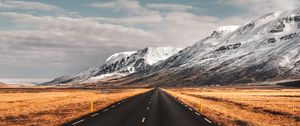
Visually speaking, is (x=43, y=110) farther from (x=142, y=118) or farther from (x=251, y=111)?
(x=251, y=111)

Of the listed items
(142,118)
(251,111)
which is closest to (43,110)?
(142,118)

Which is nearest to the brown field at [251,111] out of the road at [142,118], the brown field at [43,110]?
the road at [142,118]

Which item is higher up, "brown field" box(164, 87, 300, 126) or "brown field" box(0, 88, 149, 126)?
"brown field" box(0, 88, 149, 126)

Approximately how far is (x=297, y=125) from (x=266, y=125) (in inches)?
89.9

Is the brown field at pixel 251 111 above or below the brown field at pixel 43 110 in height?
below

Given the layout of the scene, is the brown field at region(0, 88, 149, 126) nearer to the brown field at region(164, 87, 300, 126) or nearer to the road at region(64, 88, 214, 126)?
the road at region(64, 88, 214, 126)

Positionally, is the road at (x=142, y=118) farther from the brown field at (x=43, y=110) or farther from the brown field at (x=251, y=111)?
the brown field at (x=43, y=110)

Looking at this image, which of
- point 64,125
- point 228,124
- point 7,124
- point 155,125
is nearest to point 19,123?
point 7,124

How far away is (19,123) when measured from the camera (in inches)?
1072

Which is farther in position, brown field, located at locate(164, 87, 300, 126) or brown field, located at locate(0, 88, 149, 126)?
brown field, located at locate(164, 87, 300, 126)

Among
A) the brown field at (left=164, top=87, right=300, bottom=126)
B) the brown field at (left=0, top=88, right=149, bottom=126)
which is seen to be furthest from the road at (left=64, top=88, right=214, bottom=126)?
the brown field at (left=0, top=88, right=149, bottom=126)

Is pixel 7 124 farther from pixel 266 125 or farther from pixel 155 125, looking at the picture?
pixel 266 125

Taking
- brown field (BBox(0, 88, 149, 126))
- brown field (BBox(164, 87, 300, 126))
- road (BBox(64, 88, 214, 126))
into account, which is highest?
brown field (BBox(0, 88, 149, 126))

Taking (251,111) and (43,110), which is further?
(251,111)
